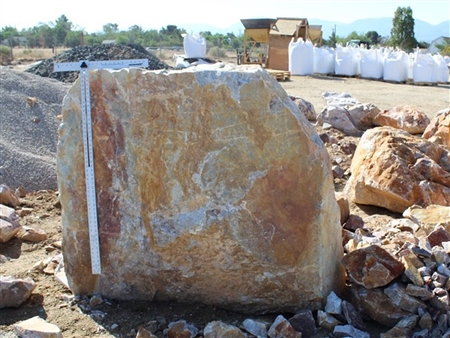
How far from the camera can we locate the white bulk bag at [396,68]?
55.4ft

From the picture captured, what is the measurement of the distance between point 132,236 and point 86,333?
629 mm

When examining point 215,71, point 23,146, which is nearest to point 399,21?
point 23,146

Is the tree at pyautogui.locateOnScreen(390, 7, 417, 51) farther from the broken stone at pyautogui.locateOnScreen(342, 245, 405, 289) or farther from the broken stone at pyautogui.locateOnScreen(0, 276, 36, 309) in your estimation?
the broken stone at pyautogui.locateOnScreen(0, 276, 36, 309)

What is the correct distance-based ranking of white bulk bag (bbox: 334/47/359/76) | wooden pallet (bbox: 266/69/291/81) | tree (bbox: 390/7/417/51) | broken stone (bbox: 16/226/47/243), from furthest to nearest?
tree (bbox: 390/7/417/51) → white bulk bag (bbox: 334/47/359/76) → wooden pallet (bbox: 266/69/291/81) → broken stone (bbox: 16/226/47/243)

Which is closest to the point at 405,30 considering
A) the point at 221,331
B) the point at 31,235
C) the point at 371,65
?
the point at 371,65

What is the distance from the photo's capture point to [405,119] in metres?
8.70

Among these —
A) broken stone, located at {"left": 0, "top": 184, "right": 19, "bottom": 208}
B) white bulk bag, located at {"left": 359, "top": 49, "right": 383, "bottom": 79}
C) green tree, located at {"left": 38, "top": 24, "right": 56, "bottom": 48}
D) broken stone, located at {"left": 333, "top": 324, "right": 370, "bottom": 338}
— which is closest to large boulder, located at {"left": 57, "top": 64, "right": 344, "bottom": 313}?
broken stone, located at {"left": 333, "top": 324, "right": 370, "bottom": 338}

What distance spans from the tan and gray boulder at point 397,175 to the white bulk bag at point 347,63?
12725 millimetres

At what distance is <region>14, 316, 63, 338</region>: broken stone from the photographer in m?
3.09

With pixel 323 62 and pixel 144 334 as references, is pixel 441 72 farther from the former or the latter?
pixel 144 334

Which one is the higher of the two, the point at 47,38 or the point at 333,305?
the point at 47,38

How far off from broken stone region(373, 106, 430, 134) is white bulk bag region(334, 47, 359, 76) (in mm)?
9450

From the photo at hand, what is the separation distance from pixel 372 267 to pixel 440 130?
4588 millimetres

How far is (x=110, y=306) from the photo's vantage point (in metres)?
3.54
